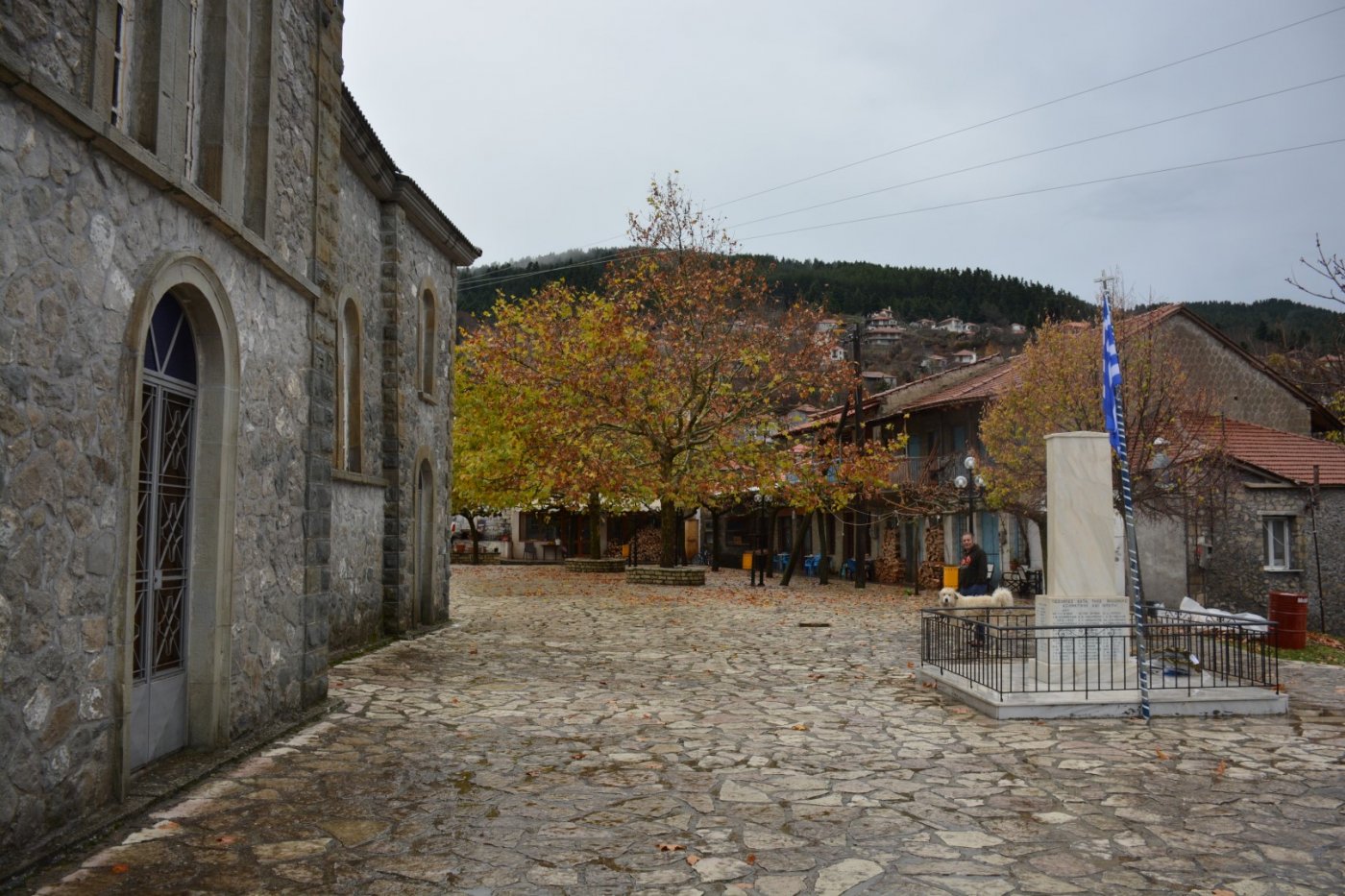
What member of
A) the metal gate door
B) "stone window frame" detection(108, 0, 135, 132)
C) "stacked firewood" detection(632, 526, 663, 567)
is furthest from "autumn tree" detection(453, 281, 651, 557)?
"stone window frame" detection(108, 0, 135, 132)

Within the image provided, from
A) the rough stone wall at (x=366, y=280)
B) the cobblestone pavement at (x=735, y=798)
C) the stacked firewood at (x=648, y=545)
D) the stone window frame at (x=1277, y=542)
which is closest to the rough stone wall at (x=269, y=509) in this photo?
the cobblestone pavement at (x=735, y=798)

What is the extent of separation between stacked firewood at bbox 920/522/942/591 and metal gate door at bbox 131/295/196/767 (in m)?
Answer: 26.4

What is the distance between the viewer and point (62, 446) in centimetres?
512

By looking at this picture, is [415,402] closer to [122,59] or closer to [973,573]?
[973,573]

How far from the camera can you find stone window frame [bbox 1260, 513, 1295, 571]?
23828mm

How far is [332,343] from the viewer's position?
9578 millimetres

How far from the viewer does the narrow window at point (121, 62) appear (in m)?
6.00

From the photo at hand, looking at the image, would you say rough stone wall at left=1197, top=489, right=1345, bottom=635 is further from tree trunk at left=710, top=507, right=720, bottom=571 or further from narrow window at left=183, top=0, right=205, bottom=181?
narrow window at left=183, top=0, right=205, bottom=181

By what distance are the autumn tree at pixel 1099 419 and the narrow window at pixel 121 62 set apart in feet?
55.4

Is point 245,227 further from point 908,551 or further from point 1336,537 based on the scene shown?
point 908,551

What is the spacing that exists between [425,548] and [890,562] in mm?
22847

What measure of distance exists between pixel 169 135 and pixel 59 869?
14.5 ft

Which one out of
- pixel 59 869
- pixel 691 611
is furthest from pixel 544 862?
pixel 691 611

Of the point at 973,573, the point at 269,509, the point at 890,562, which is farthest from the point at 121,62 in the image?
the point at 890,562
